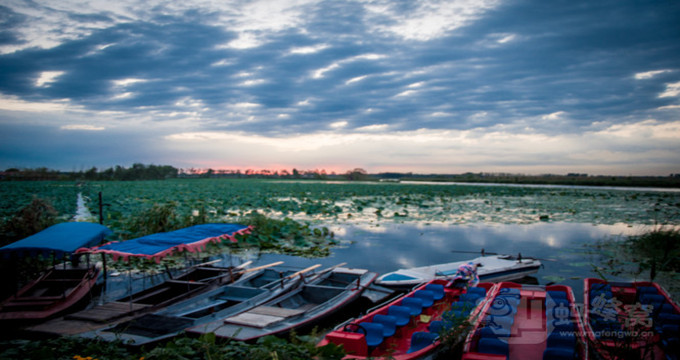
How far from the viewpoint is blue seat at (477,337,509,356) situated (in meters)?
5.68

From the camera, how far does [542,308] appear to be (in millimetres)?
8156

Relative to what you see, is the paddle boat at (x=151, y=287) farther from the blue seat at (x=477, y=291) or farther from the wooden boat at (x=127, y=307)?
the blue seat at (x=477, y=291)

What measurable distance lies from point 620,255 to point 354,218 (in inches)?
562

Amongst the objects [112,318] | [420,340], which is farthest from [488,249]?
[112,318]

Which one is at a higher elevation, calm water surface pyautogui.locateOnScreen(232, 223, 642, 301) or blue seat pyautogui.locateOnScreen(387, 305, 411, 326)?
blue seat pyautogui.locateOnScreen(387, 305, 411, 326)

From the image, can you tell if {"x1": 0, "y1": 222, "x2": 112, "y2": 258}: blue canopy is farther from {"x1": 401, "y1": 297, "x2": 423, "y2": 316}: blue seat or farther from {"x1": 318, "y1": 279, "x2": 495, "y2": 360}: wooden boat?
{"x1": 401, "y1": 297, "x2": 423, "y2": 316}: blue seat

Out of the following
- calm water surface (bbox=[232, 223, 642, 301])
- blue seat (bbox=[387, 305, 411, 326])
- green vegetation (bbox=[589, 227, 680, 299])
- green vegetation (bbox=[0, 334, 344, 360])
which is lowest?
calm water surface (bbox=[232, 223, 642, 301])

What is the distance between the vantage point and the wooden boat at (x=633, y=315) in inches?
196

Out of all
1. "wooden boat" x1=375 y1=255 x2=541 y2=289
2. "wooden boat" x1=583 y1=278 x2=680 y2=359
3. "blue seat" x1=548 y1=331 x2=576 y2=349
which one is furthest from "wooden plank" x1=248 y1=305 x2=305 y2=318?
"wooden boat" x1=583 y1=278 x2=680 y2=359

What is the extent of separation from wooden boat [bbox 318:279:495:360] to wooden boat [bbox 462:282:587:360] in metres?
0.33

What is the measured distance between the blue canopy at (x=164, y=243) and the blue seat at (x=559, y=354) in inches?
279

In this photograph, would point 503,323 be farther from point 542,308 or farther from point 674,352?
point 674,352

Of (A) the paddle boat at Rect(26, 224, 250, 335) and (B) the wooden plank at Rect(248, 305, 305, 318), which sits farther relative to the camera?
(B) the wooden plank at Rect(248, 305, 305, 318)

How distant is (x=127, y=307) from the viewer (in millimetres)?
7840
